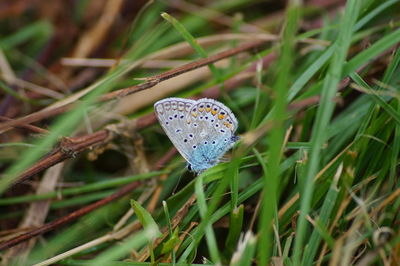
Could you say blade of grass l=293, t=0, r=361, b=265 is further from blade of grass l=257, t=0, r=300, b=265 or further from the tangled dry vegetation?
→ blade of grass l=257, t=0, r=300, b=265

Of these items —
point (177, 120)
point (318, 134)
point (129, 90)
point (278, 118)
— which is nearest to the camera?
point (278, 118)

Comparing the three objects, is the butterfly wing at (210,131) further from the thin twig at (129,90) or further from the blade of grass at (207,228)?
the blade of grass at (207,228)

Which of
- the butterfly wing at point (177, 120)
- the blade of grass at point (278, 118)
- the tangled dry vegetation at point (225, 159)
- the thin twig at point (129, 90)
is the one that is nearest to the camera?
the blade of grass at point (278, 118)

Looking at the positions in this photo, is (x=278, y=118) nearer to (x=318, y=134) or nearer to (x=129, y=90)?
(x=318, y=134)

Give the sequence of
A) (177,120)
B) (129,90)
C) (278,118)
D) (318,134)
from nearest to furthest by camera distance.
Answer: (278,118)
(318,134)
(129,90)
(177,120)

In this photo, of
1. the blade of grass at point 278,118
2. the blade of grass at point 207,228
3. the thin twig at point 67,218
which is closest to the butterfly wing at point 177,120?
the thin twig at point 67,218

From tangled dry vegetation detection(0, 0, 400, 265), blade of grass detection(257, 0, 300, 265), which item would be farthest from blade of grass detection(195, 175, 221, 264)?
blade of grass detection(257, 0, 300, 265)

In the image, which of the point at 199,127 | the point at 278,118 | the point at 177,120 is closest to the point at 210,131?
the point at 199,127
